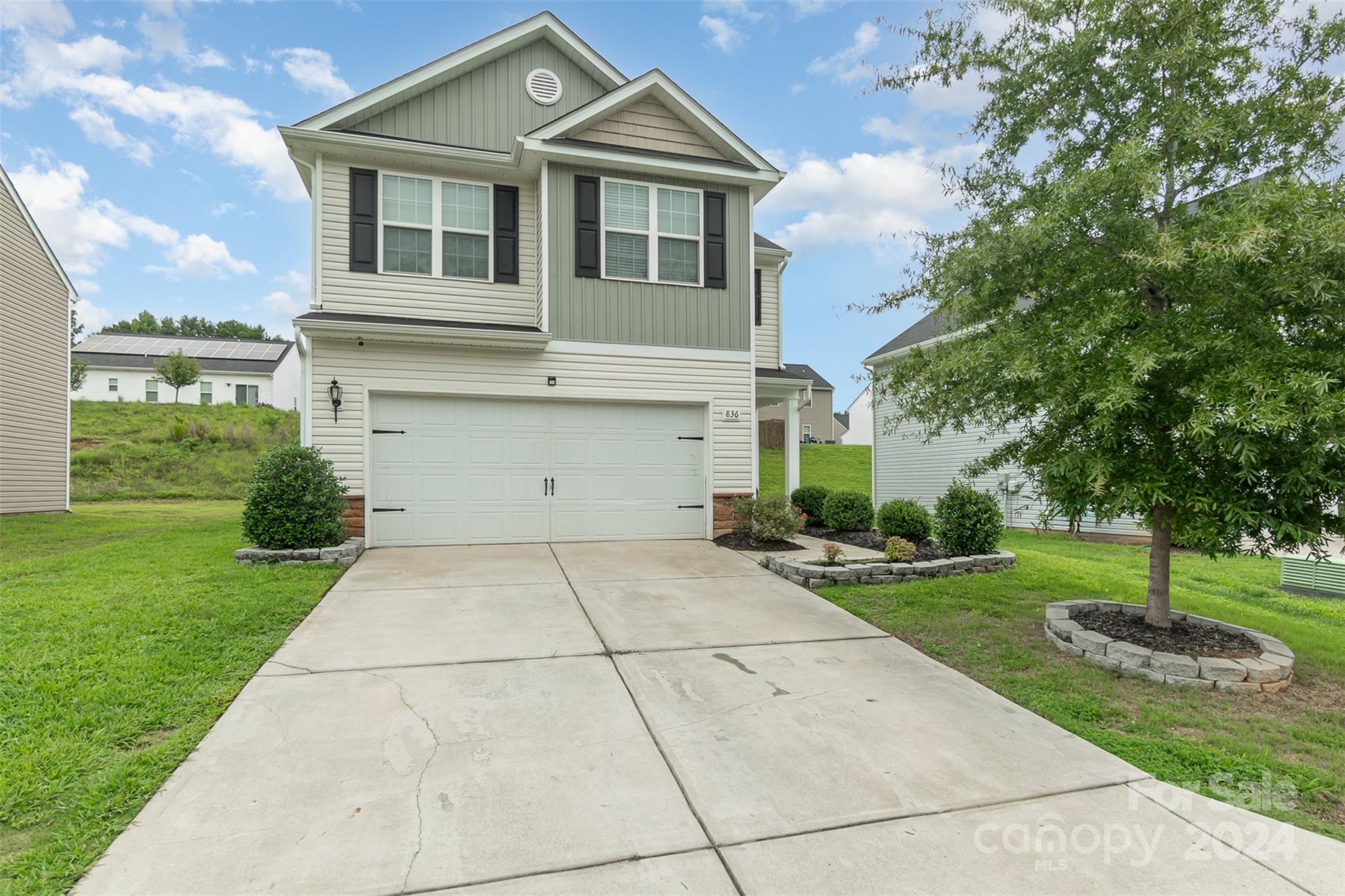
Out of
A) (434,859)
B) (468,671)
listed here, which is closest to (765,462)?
(468,671)

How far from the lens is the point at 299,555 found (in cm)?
714

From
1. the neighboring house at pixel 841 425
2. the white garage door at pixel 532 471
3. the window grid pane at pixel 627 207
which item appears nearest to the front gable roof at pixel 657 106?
the window grid pane at pixel 627 207

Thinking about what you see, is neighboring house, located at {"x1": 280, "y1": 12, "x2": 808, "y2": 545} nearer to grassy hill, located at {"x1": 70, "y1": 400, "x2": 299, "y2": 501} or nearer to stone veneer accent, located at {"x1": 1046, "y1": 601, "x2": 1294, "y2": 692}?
stone veneer accent, located at {"x1": 1046, "y1": 601, "x2": 1294, "y2": 692}

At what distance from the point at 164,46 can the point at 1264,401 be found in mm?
15333

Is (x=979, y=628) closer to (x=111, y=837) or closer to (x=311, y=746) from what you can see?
(x=311, y=746)

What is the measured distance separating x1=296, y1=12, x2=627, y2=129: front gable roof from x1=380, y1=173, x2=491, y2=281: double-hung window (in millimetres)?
969

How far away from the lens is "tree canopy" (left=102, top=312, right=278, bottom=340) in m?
51.8

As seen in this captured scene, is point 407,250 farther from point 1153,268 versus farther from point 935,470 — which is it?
point 935,470

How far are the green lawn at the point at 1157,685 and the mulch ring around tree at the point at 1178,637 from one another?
339mm

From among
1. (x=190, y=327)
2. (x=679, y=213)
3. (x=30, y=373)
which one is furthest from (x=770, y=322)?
(x=190, y=327)

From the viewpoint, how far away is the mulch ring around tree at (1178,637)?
4391mm

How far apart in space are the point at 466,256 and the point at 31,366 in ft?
36.6

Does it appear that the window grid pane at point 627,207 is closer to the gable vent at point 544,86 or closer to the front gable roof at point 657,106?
the front gable roof at point 657,106

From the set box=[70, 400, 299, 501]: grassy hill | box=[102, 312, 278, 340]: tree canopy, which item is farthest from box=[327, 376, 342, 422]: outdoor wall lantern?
box=[102, 312, 278, 340]: tree canopy
